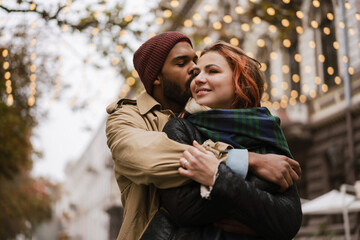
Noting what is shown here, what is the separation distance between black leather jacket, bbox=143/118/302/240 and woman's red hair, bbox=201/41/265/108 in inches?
16.3

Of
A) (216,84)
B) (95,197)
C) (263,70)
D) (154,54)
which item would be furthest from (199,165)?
(95,197)

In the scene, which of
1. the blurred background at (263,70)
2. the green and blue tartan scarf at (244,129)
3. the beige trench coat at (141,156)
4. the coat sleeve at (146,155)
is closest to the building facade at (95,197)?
the blurred background at (263,70)

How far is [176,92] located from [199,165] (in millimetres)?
915

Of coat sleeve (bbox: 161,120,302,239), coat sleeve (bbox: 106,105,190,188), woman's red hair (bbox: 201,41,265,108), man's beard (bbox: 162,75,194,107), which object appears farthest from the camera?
man's beard (bbox: 162,75,194,107)

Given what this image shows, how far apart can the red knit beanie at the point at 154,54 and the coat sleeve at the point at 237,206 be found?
0.98 m

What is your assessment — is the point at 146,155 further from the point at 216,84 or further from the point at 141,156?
→ the point at 216,84

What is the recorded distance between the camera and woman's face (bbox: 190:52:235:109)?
2303mm

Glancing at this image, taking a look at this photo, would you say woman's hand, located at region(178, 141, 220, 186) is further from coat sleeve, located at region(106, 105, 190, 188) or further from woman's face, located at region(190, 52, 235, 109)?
woman's face, located at region(190, 52, 235, 109)

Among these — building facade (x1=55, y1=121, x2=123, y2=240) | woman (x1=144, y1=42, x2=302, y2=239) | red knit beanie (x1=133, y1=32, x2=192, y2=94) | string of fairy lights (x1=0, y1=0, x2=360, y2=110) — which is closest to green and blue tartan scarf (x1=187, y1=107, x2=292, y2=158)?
woman (x1=144, y1=42, x2=302, y2=239)

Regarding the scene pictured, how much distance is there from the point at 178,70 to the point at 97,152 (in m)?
58.5

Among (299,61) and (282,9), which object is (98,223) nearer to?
(299,61)

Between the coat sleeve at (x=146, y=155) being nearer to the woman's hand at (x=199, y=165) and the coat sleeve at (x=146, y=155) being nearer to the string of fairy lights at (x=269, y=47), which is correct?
the woman's hand at (x=199, y=165)

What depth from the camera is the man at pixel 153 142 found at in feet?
6.64

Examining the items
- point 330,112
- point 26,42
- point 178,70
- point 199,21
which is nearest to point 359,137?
point 330,112
